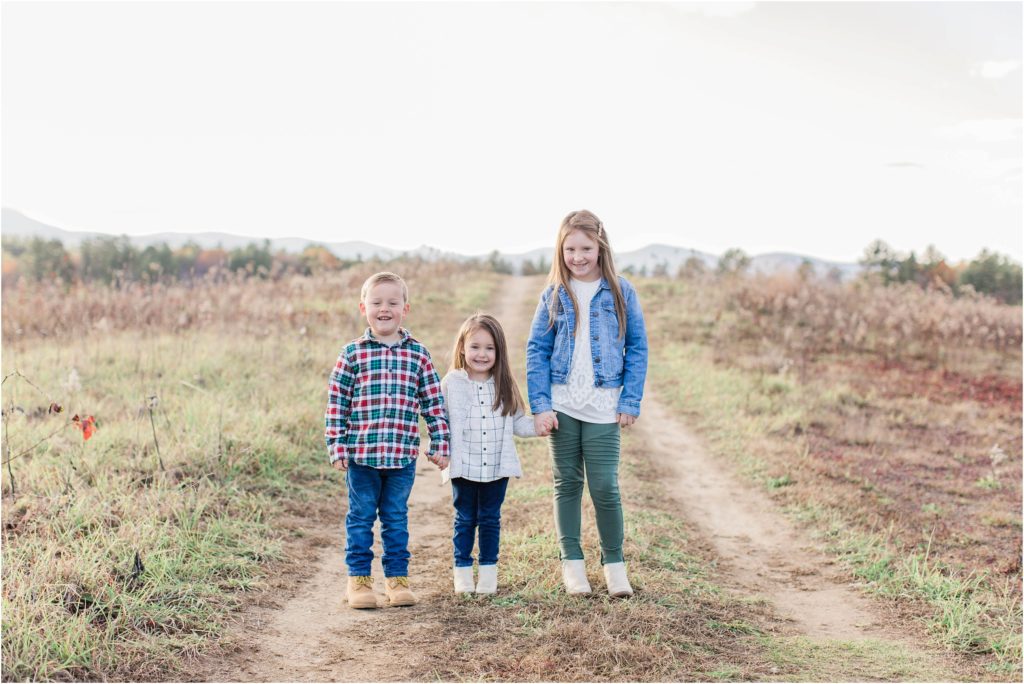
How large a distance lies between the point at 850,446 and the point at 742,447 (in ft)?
4.48

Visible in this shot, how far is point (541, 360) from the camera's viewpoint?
440cm

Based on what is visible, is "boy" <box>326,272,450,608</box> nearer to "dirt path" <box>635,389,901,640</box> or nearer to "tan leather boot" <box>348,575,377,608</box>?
"tan leather boot" <box>348,575,377,608</box>

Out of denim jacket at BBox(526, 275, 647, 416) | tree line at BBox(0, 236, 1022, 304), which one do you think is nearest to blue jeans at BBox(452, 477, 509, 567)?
denim jacket at BBox(526, 275, 647, 416)

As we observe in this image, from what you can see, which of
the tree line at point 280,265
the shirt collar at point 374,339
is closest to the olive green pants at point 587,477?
the shirt collar at point 374,339

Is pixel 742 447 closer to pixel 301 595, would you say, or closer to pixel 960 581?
pixel 960 581

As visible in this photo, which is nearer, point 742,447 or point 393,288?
point 393,288

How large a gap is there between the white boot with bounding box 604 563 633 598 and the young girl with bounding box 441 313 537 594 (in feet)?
2.13

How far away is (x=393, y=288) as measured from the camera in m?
4.25

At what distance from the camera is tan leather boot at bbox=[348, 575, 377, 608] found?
427 centimetres

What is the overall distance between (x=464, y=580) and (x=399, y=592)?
1.22 ft

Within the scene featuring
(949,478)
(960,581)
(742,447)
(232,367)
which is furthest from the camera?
(232,367)

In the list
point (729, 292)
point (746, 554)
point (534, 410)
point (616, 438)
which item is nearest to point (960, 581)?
point (746, 554)

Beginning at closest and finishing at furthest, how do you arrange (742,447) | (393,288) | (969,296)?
(393,288)
(742,447)
(969,296)

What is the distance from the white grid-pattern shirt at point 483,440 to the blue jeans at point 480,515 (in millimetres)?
90
